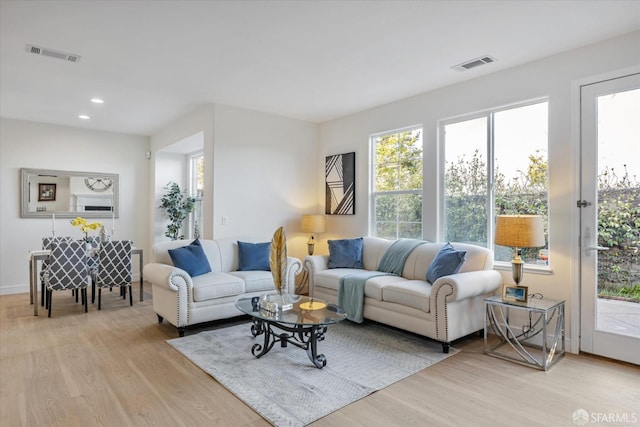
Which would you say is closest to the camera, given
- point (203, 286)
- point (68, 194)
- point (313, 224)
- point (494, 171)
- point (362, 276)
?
point (203, 286)

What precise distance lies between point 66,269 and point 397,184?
13.7 feet

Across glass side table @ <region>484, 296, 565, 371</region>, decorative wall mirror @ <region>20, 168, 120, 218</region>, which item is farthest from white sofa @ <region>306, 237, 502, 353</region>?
decorative wall mirror @ <region>20, 168, 120, 218</region>

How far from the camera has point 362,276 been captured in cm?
396

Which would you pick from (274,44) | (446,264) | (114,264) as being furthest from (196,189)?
(446,264)

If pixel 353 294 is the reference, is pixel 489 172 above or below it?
above

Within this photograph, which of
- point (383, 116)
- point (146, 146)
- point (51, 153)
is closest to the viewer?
point (383, 116)

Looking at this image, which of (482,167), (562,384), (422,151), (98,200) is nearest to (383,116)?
(422,151)

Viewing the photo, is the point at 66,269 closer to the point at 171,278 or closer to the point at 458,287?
the point at 171,278

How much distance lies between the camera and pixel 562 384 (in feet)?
8.54

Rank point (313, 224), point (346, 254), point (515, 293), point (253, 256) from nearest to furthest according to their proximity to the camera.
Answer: point (515, 293) < point (253, 256) < point (346, 254) < point (313, 224)

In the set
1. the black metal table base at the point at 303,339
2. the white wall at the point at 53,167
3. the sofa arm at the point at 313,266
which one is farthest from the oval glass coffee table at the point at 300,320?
the white wall at the point at 53,167

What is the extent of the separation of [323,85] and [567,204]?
2.70 meters

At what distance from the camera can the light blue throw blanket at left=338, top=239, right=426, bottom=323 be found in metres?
3.84

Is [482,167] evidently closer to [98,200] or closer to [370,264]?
[370,264]
